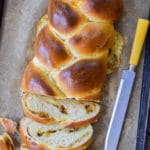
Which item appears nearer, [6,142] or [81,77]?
[81,77]

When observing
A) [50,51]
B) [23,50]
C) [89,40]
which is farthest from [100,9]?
[23,50]

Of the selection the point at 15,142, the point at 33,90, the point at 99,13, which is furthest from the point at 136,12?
the point at 15,142

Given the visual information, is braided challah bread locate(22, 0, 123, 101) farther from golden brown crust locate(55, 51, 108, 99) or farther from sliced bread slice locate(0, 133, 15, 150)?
sliced bread slice locate(0, 133, 15, 150)

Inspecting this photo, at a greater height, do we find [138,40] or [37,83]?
[138,40]

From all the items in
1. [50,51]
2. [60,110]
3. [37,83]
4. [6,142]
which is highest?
[50,51]

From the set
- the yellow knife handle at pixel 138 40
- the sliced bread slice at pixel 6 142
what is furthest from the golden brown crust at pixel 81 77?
the sliced bread slice at pixel 6 142

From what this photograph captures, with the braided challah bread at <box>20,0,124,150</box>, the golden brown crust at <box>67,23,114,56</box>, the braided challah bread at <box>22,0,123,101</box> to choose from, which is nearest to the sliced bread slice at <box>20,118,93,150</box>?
the braided challah bread at <box>20,0,124,150</box>

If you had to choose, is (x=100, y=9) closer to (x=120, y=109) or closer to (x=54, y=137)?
(x=120, y=109)

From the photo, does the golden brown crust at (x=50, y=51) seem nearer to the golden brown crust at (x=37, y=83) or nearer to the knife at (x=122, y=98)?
the golden brown crust at (x=37, y=83)
